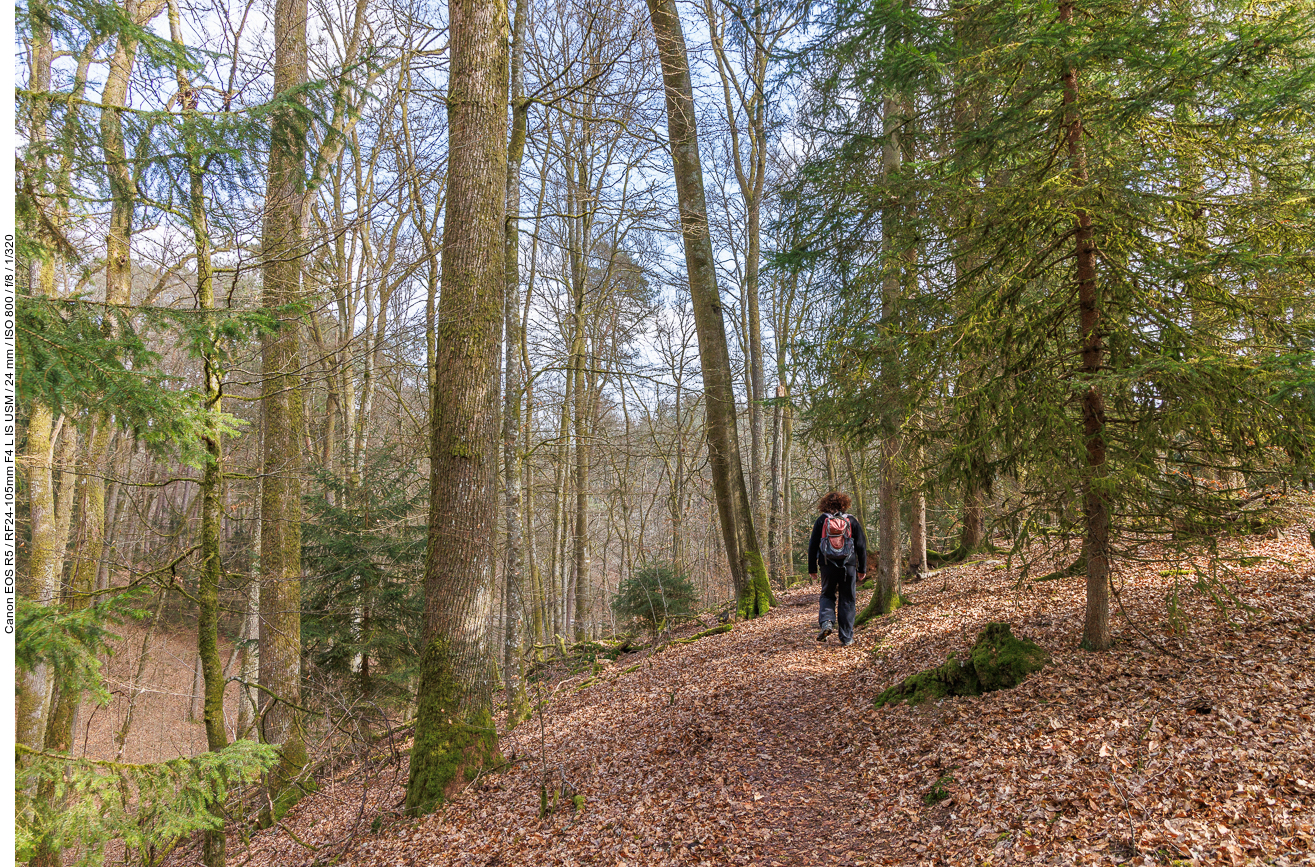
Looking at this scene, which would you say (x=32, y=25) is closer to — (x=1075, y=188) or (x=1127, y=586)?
(x=1075, y=188)

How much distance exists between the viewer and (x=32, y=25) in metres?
3.82

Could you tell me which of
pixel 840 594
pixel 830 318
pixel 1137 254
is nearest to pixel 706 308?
A: pixel 830 318

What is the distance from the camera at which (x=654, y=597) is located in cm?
1271

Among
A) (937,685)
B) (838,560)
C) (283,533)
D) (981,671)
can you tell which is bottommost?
(937,685)

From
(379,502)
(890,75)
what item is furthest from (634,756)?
(379,502)

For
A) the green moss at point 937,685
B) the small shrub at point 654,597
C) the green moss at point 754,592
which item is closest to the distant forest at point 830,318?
the green moss at point 937,685

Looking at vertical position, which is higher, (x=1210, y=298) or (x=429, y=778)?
(x=1210, y=298)

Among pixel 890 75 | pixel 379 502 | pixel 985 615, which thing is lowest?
pixel 985 615

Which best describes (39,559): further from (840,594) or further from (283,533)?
(840,594)

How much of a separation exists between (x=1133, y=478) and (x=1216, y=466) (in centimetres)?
49

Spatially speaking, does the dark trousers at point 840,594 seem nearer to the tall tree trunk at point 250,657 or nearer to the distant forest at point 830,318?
the distant forest at point 830,318

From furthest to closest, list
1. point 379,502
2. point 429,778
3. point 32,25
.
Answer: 1. point 379,502
2. point 429,778
3. point 32,25

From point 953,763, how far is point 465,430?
13.6ft

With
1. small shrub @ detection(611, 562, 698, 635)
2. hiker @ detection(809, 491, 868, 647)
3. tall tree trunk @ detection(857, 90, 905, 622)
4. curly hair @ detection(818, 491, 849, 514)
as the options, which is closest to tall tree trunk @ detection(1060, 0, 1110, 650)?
tall tree trunk @ detection(857, 90, 905, 622)
